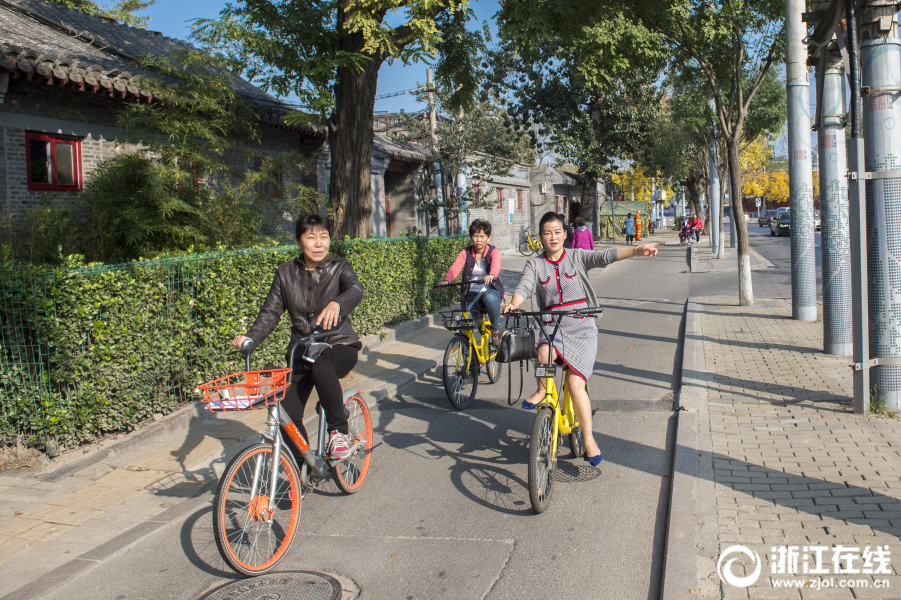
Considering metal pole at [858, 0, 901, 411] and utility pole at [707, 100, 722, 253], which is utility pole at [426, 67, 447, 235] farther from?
metal pole at [858, 0, 901, 411]

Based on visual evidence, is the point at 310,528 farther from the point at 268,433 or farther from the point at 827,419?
the point at 827,419

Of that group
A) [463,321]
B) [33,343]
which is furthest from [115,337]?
[463,321]

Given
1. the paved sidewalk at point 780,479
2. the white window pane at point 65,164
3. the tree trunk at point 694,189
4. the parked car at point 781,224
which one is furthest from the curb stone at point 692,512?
the tree trunk at point 694,189

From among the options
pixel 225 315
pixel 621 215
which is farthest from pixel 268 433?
→ pixel 621 215

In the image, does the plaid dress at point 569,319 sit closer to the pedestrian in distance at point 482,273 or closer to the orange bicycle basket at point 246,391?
the orange bicycle basket at point 246,391

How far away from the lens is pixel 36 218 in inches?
408

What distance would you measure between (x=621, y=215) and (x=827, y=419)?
4908 centimetres

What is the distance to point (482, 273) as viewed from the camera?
7.91 metres

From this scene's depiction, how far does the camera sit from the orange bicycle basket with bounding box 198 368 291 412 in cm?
362

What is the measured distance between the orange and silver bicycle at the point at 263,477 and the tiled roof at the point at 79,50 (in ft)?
25.4

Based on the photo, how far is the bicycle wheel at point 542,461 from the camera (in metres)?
4.31

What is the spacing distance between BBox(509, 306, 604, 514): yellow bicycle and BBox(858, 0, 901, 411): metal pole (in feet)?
9.44

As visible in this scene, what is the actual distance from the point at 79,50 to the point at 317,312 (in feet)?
36.6

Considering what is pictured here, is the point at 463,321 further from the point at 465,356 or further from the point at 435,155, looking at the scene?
the point at 435,155
